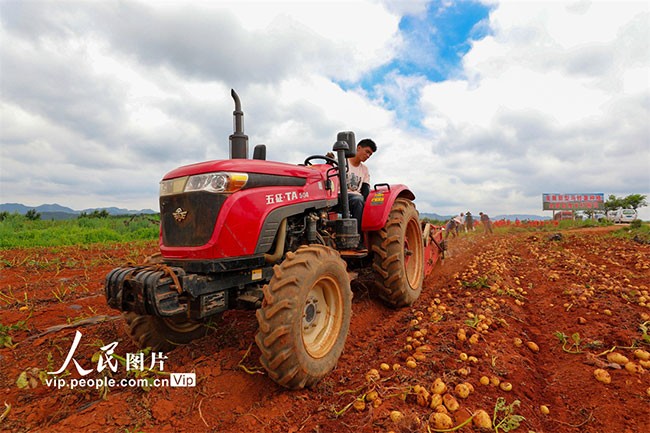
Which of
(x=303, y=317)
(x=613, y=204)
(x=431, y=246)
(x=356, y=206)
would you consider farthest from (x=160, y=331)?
(x=613, y=204)

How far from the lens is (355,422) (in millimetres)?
2131

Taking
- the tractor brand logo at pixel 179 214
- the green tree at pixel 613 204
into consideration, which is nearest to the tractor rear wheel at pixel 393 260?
the tractor brand logo at pixel 179 214

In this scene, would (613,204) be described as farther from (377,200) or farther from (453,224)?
(377,200)

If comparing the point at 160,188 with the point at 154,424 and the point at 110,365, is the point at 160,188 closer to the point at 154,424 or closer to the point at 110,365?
the point at 110,365

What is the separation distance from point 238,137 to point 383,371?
251cm

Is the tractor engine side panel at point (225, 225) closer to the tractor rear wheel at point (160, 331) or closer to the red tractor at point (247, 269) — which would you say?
the red tractor at point (247, 269)

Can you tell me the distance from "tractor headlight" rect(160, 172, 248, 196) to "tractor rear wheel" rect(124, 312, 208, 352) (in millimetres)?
1202

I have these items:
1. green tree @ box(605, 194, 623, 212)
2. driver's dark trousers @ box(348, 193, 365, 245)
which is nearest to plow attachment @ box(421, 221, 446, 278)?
driver's dark trousers @ box(348, 193, 365, 245)

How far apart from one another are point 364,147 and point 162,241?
329 centimetres

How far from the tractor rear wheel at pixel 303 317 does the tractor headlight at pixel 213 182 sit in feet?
2.33

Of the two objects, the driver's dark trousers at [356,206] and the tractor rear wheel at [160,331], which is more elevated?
the driver's dark trousers at [356,206]

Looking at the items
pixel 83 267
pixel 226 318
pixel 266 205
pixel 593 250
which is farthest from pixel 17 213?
pixel 593 250

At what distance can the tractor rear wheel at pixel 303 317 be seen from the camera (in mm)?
2412

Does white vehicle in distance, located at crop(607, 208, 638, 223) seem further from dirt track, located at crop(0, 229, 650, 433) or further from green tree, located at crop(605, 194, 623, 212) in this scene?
dirt track, located at crop(0, 229, 650, 433)
